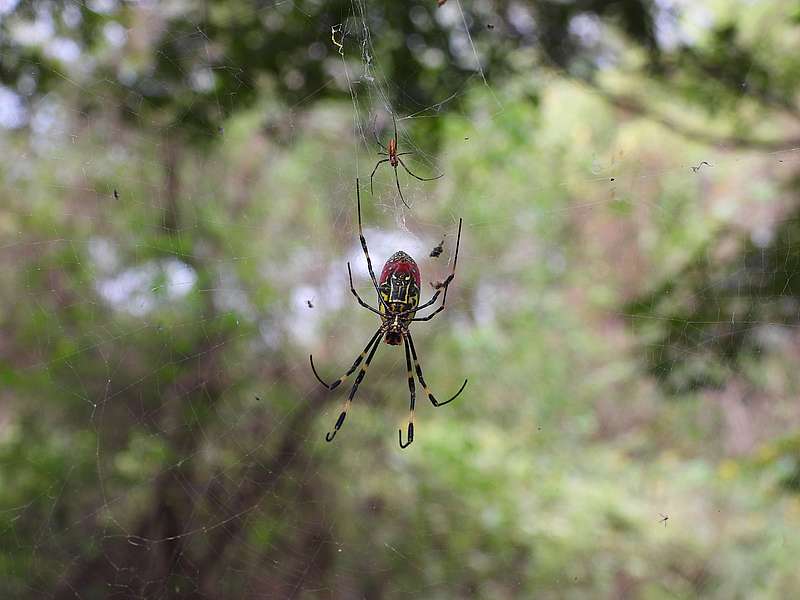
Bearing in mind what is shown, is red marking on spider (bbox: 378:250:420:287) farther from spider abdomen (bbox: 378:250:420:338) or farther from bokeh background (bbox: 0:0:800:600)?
bokeh background (bbox: 0:0:800:600)

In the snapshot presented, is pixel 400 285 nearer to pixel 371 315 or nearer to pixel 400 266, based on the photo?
pixel 400 266

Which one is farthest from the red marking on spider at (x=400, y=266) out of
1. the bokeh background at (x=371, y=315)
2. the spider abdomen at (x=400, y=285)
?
the bokeh background at (x=371, y=315)

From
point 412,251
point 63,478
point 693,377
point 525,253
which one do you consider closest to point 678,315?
point 693,377

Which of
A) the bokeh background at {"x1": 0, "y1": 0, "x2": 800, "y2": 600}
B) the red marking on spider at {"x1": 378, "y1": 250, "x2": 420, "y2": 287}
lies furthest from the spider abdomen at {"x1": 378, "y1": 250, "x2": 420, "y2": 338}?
the bokeh background at {"x1": 0, "y1": 0, "x2": 800, "y2": 600}

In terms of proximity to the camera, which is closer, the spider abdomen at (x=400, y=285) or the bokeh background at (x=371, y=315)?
the spider abdomen at (x=400, y=285)

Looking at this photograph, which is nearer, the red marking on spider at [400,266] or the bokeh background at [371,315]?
the red marking on spider at [400,266]

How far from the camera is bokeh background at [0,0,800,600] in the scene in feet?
9.53

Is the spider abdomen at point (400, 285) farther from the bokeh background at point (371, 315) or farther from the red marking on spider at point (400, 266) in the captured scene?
the bokeh background at point (371, 315)

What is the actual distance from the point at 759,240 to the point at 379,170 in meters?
1.72

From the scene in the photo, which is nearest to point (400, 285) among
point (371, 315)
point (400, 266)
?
point (400, 266)

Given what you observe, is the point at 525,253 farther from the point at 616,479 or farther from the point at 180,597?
the point at 180,597

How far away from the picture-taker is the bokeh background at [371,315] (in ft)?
9.53

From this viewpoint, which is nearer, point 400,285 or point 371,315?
point 400,285

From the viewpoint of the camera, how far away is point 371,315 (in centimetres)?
475
